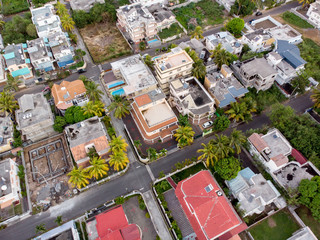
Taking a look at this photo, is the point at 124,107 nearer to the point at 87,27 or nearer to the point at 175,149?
the point at 175,149

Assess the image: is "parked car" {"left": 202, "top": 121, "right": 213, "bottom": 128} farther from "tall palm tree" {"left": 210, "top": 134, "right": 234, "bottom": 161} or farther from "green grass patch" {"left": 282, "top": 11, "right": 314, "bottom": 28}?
"green grass patch" {"left": 282, "top": 11, "right": 314, "bottom": 28}

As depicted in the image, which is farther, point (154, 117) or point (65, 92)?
point (65, 92)

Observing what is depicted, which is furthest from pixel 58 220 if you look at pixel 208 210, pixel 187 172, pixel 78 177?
pixel 208 210

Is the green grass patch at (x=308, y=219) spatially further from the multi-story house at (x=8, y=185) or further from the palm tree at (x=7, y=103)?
the palm tree at (x=7, y=103)

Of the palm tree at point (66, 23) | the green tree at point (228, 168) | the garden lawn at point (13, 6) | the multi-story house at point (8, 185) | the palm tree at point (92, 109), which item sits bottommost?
the green tree at point (228, 168)

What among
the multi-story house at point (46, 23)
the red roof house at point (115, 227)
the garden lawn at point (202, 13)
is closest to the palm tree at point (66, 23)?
the multi-story house at point (46, 23)

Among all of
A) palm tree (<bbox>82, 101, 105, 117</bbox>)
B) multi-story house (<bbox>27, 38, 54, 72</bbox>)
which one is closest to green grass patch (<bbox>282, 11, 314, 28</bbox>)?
palm tree (<bbox>82, 101, 105, 117</bbox>)

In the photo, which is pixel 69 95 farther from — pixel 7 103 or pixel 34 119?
pixel 7 103
